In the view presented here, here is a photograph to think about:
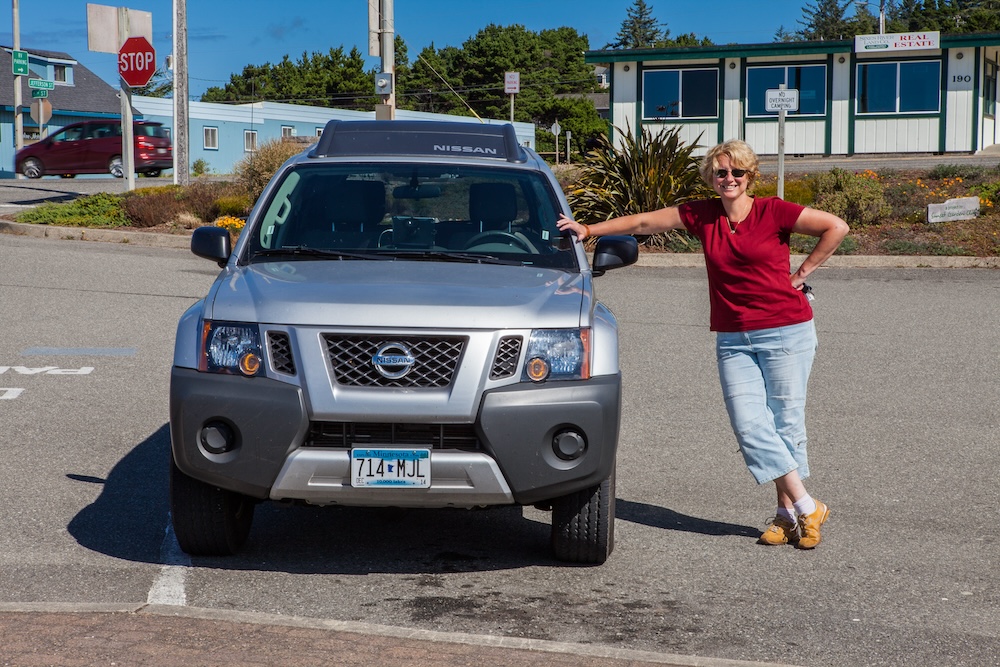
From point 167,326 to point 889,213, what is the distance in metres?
13.3

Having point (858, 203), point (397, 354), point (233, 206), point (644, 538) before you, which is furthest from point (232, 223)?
point (397, 354)

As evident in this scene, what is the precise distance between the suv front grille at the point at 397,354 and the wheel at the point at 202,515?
791 mm

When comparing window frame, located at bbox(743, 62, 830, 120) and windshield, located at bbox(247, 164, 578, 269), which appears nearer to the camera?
windshield, located at bbox(247, 164, 578, 269)

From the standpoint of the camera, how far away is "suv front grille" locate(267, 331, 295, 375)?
15.3ft

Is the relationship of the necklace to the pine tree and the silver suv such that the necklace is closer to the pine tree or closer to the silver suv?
the silver suv

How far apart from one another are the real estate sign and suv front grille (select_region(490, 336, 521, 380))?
1285 inches

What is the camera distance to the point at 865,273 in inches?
688

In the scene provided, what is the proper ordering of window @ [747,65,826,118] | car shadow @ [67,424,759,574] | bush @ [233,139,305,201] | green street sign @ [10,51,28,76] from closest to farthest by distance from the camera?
1. car shadow @ [67,424,759,574]
2. bush @ [233,139,305,201]
3. window @ [747,65,826,118]
4. green street sign @ [10,51,28,76]

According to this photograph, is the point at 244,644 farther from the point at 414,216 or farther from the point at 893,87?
the point at 893,87

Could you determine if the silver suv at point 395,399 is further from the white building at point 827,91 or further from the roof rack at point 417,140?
the white building at point 827,91

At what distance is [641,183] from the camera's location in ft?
65.1

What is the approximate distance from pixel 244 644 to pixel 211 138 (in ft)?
177

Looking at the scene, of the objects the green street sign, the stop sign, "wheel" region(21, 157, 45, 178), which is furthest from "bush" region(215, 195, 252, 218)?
the green street sign

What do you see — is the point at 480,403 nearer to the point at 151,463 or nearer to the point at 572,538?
the point at 572,538
